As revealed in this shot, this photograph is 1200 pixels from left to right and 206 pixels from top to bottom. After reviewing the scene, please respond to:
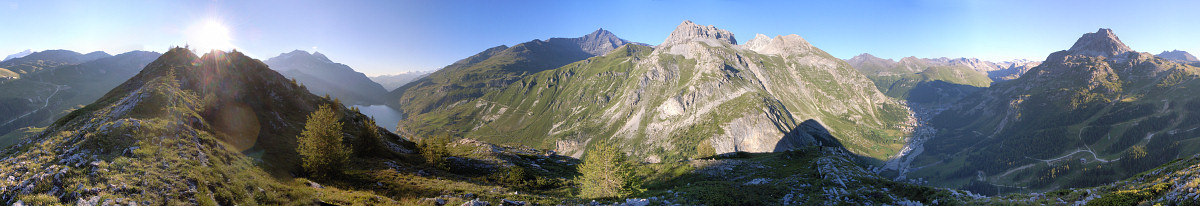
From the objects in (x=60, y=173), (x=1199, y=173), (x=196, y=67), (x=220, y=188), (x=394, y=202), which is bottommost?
(x=394, y=202)

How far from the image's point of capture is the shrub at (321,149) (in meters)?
30.7

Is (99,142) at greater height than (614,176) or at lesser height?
greater

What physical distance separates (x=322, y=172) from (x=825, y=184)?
46.9 m

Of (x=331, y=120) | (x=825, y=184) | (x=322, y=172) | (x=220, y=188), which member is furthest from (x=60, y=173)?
(x=825, y=184)

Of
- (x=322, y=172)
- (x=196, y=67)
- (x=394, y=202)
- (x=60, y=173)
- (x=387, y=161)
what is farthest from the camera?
(x=387, y=161)

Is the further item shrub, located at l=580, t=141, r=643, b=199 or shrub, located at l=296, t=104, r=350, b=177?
shrub, located at l=580, t=141, r=643, b=199

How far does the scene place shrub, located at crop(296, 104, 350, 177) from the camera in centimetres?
3066

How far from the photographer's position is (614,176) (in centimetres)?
3167

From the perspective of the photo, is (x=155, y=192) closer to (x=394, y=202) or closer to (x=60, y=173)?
(x=60, y=173)

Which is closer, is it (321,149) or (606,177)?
(321,149)

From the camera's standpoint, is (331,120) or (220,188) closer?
(220,188)

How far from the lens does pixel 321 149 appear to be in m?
31.1

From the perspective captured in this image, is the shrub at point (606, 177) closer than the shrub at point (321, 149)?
No

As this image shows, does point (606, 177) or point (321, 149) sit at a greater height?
point (321, 149)
